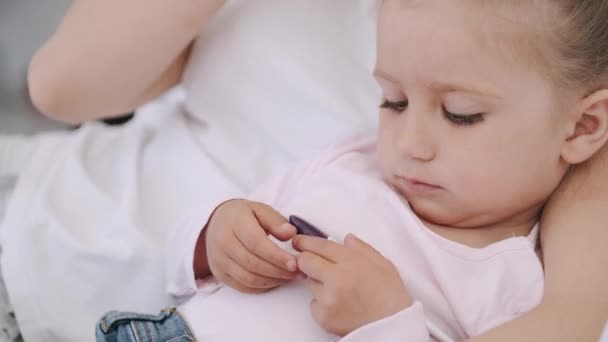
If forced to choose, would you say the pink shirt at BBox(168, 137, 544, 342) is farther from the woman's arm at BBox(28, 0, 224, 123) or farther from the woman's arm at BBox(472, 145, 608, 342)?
the woman's arm at BBox(28, 0, 224, 123)

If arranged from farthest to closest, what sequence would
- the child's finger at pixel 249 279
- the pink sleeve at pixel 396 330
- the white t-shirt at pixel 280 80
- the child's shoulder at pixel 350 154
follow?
the white t-shirt at pixel 280 80
the child's shoulder at pixel 350 154
the child's finger at pixel 249 279
the pink sleeve at pixel 396 330

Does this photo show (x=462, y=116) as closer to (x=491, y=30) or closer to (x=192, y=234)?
(x=491, y=30)

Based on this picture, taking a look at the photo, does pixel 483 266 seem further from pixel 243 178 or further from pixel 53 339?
pixel 53 339

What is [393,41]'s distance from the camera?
91cm

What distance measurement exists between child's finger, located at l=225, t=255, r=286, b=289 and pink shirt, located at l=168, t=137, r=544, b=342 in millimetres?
24

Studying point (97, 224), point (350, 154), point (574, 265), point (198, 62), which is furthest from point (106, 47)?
point (574, 265)

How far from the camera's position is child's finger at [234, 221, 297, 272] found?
88 centimetres

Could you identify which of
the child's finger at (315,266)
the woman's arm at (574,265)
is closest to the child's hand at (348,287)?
the child's finger at (315,266)

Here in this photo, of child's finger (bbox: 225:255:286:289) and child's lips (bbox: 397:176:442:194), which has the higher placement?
child's lips (bbox: 397:176:442:194)

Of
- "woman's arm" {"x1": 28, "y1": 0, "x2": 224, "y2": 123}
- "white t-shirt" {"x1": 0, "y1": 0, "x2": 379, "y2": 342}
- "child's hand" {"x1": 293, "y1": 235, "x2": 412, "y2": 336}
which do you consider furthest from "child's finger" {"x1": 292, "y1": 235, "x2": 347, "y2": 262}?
"woman's arm" {"x1": 28, "y1": 0, "x2": 224, "y2": 123}

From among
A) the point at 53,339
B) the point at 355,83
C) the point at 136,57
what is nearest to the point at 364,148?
the point at 355,83

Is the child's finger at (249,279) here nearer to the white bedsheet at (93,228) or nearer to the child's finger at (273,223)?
the child's finger at (273,223)

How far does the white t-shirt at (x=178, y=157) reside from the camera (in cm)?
111

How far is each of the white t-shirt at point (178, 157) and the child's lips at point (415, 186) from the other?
19cm
